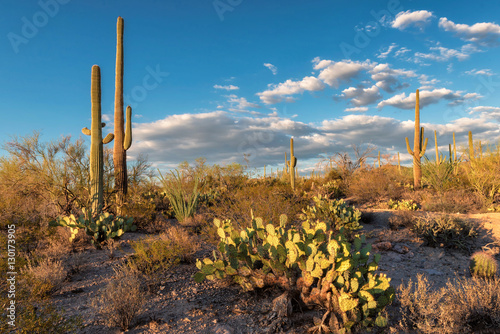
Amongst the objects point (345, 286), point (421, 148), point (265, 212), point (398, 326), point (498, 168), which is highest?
point (421, 148)

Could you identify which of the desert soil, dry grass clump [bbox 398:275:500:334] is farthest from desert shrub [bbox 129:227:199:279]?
dry grass clump [bbox 398:275:500:334]

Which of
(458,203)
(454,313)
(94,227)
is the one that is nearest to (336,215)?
(454,313)

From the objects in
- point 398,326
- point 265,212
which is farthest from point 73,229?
point 398,326

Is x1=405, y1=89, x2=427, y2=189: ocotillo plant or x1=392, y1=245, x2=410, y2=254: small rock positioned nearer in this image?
x1=392, y1=245, x2=410, y2=254: small rock

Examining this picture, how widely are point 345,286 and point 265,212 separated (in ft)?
12.1

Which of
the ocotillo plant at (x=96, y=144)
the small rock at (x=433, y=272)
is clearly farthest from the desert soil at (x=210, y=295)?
the ocotillo plant at (x=96, y=144)

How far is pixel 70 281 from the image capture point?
4754 millimetres

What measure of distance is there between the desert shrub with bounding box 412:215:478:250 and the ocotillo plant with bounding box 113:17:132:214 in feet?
26.7

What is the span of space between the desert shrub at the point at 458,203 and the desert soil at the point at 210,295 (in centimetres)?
240

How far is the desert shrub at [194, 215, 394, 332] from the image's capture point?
3.14m

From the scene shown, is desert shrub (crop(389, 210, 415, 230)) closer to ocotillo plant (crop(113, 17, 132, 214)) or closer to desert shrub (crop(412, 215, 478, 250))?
desert shrub (crop(412, 215, 478, 250))

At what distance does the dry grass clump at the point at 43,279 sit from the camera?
4.08m

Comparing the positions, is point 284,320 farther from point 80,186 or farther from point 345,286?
point 80,186

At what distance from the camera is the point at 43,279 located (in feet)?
14.1
